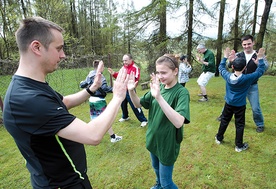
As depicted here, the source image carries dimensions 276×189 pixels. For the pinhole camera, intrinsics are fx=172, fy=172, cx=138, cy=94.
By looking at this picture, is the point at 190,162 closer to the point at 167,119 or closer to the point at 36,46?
the point at 167,119

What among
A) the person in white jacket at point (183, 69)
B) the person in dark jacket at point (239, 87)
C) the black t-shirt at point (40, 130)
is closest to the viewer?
the black t-shirt at point (40, 130)

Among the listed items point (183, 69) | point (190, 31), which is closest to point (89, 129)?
point (183, 69)

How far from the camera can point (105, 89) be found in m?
3.41

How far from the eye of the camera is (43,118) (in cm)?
95

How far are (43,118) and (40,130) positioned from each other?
79mm

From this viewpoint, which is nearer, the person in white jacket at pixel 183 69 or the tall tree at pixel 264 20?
the tall tree at pixel 264 20

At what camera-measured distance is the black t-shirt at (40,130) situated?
0.95m

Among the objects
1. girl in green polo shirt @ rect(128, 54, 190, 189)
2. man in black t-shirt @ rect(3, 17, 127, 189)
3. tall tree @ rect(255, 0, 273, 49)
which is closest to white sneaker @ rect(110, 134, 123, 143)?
girl in green polo shirt @ rect(128, 54, 190, 189)

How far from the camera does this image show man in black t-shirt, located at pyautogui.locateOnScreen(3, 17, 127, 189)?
0.96 metres

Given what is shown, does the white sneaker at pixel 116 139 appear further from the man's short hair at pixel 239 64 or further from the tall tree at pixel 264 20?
the tall tree at pixel 264 20

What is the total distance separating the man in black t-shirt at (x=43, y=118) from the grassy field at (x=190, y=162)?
5.76 ft

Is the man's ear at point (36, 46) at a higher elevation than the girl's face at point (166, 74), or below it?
higher

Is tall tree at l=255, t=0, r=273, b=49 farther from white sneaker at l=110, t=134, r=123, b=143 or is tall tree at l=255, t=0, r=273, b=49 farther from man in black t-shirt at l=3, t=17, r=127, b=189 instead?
man in black t-shirt at l=3, t=17, r=127, b=189

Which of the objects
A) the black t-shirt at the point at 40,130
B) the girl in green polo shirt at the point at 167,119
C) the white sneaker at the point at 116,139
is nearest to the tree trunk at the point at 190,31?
the white sneaker at the point at 116,139
